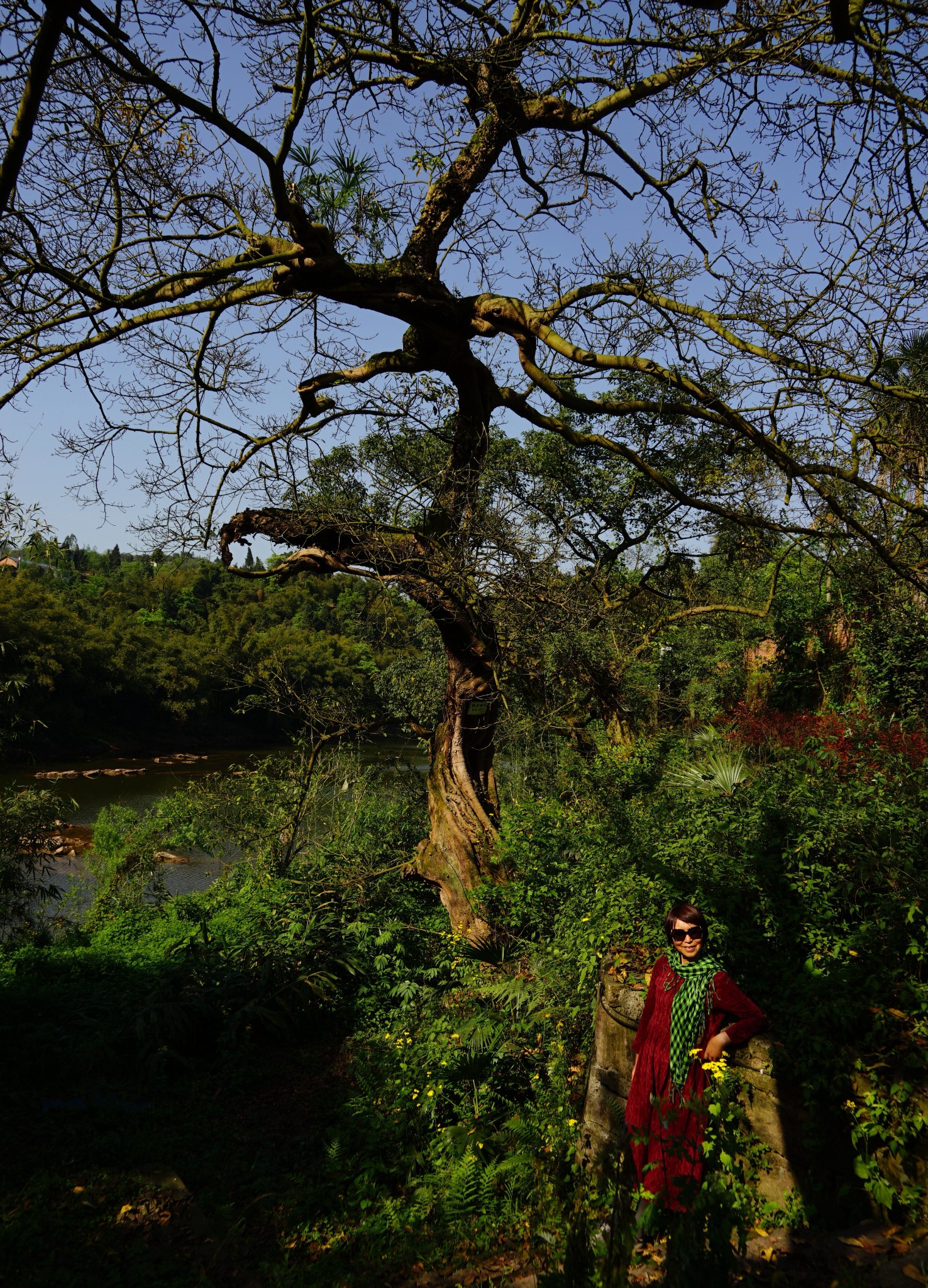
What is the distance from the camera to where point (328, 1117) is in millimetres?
5352

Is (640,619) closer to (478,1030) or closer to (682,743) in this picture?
(682,743)

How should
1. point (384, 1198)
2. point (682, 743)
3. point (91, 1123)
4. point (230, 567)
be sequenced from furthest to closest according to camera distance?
point (682, 743) → point (230, 567) → point (91, 1123) → point (384, 1198)

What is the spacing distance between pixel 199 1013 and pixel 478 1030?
8.08 feet

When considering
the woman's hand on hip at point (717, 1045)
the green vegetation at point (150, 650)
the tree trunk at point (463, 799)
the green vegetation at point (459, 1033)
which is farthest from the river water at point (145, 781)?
the woman's hand on hip at point (717, 1045)

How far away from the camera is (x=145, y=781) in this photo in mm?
27078

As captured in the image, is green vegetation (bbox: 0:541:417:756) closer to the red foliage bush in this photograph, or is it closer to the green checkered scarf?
the red foliage bush

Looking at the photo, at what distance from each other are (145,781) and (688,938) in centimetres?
2661

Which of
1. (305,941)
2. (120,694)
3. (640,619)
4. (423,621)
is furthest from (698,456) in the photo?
(120,694)

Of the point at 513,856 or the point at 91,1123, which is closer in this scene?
the point at 91,1123

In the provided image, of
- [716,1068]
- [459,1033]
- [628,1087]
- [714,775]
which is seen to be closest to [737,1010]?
[716,1068]

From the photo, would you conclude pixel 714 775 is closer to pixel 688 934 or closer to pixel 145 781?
pixel 688 934

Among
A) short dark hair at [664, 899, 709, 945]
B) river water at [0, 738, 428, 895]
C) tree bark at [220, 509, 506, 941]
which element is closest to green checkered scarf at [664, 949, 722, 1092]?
short dark hair at [664, 899, 709, 945]

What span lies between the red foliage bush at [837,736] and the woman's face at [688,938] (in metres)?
2.22

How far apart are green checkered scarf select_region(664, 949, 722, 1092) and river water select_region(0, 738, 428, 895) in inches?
306
